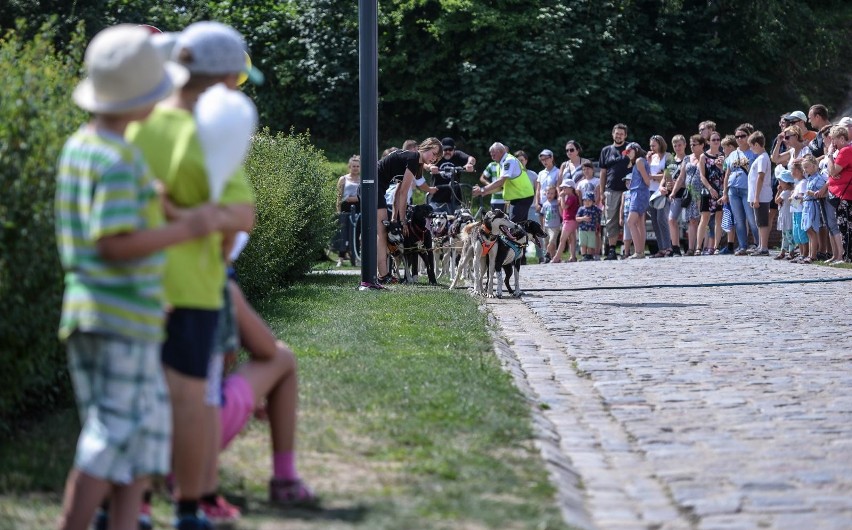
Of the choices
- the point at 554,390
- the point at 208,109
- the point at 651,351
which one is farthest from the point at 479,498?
the point at 651,351

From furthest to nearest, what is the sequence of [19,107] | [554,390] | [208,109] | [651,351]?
1. [651,351]
2. [554,390]
3. [19,107]
4. [208,109]

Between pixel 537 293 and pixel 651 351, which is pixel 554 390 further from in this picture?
pixel 537 293

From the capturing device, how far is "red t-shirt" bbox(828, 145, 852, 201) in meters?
18.4

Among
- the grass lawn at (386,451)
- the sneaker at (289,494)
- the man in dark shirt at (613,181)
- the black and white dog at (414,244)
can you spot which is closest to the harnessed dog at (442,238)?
the black and white dog at (414,244)

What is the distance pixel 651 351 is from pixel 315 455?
199 inches

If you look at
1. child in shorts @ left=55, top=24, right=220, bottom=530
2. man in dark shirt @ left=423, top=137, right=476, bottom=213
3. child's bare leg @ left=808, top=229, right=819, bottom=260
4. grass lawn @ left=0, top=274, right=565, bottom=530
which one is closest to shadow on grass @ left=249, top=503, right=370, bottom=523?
grass lawn @ left=0, top=274, right=565, bottom=530

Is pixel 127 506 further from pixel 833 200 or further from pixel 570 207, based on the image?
pixel 570 207

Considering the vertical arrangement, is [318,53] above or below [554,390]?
above

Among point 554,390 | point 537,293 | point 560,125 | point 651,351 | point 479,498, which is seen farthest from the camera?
point 560,125

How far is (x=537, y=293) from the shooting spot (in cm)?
1706

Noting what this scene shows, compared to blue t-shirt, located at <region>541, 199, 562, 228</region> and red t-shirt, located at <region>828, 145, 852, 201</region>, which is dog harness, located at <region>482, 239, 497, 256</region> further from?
blue t-shirt, located at <region>541, 199, 562, 228</region>

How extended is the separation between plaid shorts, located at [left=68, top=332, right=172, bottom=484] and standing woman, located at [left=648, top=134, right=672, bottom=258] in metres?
19.8

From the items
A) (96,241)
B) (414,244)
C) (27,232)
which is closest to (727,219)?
(414,244)

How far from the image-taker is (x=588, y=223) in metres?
25.0
